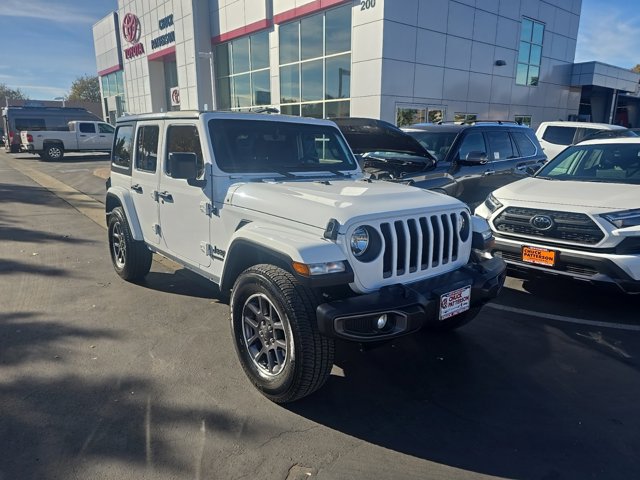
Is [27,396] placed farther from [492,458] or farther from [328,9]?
[328,9]

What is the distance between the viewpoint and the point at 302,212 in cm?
300

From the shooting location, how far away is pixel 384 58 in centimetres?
1491

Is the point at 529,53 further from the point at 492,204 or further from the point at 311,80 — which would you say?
the point at 492,204

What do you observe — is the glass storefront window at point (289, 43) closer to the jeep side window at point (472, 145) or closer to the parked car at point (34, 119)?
the jeep side window at point (472, 145)

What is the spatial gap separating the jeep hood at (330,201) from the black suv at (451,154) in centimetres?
234

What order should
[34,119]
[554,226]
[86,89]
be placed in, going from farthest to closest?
[86,89] → [34,119] → [554,226]

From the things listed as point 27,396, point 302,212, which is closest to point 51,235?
point 27,396

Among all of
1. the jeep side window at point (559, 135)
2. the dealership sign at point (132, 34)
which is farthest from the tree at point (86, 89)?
the jeep side window at point (559, 135)

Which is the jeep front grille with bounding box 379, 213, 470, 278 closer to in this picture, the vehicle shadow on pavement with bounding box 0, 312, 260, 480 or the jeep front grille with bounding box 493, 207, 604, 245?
the vehicle shadow on pavement with bounding box 0, 312, 260, 480

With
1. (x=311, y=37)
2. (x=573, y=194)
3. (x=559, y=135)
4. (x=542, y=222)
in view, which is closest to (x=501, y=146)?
(x=573, y=194)

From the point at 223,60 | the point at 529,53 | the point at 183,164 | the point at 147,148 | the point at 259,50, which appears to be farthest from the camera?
the point at 223,60

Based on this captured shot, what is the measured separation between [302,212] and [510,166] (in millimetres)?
5992

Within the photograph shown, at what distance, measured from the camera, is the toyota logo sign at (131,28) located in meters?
29.1

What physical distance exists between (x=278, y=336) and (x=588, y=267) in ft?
10.3
